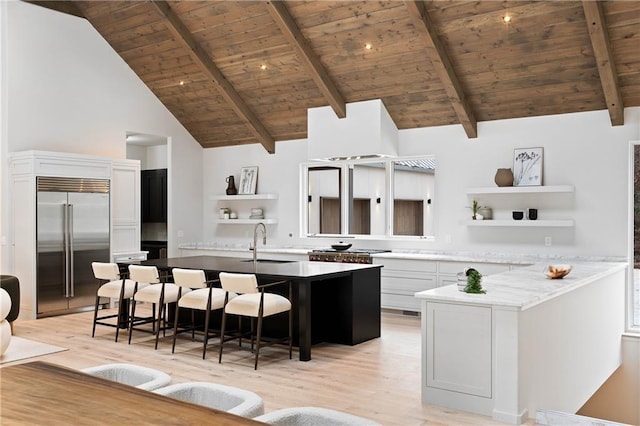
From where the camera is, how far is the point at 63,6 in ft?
27.1

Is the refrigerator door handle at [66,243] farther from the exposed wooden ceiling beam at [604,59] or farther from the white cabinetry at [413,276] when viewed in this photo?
the exposed wooden ceiling beam at [604,59]

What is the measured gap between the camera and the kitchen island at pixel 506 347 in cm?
377

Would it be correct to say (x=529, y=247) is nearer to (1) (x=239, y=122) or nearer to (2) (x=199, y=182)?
(1) (x=239, y=122)

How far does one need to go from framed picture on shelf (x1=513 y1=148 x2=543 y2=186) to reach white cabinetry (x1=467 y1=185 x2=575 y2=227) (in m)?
0.15

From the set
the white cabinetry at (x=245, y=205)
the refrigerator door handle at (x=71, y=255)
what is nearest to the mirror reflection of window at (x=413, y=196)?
the white cabinetry at (x=245, y=205)

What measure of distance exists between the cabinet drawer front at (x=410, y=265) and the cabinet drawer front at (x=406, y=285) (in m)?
0.13

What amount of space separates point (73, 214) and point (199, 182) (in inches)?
119

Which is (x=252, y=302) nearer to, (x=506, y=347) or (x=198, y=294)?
(x=198, y=294)

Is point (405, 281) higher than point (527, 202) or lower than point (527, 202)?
lower

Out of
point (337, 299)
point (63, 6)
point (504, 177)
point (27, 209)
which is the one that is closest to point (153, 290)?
point (337, 299)

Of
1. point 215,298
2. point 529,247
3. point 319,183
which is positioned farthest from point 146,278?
point 529,247

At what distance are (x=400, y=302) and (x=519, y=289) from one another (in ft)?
11.5

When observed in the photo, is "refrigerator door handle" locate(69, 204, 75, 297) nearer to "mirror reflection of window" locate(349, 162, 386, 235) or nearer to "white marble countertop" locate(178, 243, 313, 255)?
"white marble countertop" locate(178, 243, 313, 255)

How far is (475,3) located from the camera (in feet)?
19.6
